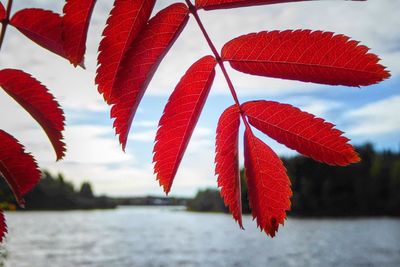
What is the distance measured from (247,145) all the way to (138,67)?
0.41 ft

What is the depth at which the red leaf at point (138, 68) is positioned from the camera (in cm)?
35

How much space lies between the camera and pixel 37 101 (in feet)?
1.42

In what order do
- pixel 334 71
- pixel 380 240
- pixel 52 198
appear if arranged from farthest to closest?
pixel 52 198 < pixel 380 240 < pixel 334 71

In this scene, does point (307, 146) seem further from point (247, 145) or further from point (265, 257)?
point (265, 257)

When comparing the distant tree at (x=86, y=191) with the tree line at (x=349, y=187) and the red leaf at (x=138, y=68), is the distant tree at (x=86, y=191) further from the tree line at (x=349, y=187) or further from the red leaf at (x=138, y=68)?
the red leaf at (x=138, y=68)

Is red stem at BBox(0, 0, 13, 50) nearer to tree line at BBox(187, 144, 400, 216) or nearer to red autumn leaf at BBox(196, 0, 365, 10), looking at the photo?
red autumn leaf at BBox(196, 0, 365, 10)

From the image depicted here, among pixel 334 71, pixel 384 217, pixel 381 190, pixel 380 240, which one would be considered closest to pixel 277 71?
pixel 334 71

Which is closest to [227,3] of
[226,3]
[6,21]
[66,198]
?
[226,3]

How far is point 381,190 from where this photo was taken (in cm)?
6394

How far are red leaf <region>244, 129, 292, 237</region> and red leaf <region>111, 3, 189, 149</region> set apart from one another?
0.12 meters

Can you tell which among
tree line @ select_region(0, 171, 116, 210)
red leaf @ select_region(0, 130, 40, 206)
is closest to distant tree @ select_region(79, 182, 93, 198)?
tree line @ select_region(0, 171, 116, 210)

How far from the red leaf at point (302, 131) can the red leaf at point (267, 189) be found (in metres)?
0.02

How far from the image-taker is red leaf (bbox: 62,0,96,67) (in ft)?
1.18

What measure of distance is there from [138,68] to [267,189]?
0.15 meters
